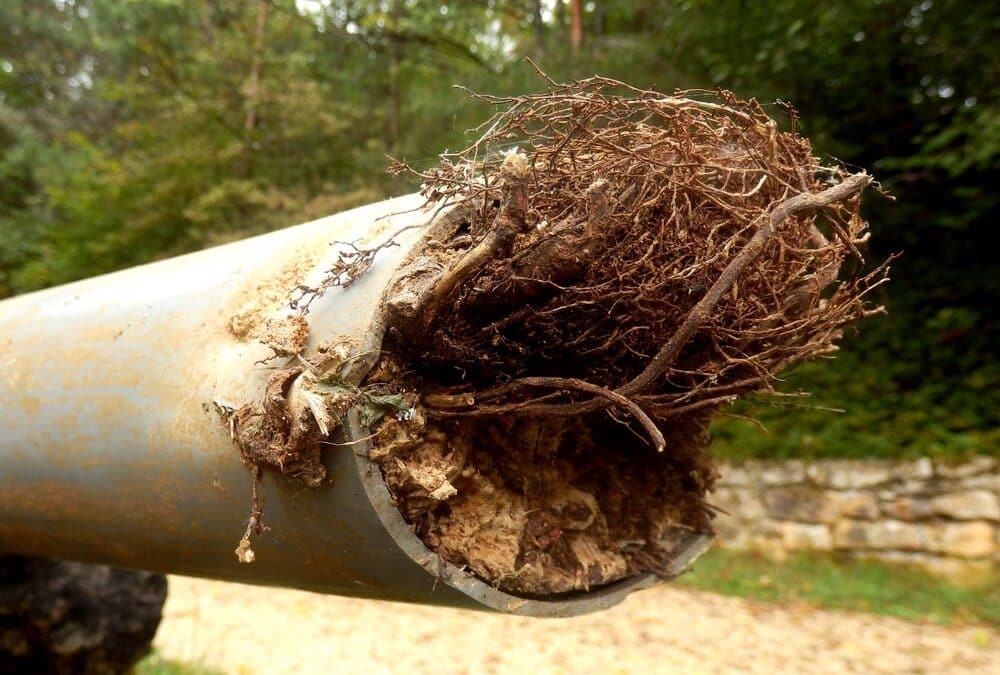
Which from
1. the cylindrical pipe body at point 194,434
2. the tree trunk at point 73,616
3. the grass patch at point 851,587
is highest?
the cylindrical pipe body at point 194,434

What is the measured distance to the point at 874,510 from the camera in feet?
23.1

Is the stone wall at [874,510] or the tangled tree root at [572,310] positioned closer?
the tangled tree root at [572,310]

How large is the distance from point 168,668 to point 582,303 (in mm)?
4273

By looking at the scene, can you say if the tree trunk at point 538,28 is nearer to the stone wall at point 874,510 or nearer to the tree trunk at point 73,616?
the stone wall at point 874,510

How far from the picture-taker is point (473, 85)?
25.4 feet

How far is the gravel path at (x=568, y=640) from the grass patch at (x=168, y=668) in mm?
96

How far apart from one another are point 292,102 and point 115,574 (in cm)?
819

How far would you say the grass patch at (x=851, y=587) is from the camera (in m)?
5.97

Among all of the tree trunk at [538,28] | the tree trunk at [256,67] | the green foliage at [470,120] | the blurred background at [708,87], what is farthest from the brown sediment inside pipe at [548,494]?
the tree trunk at [256,67]

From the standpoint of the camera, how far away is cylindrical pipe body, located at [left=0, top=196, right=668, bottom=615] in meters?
1.20

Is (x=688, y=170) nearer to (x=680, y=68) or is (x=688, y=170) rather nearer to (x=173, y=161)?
(x=680, y=68)

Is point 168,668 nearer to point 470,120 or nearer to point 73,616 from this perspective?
point 73,616

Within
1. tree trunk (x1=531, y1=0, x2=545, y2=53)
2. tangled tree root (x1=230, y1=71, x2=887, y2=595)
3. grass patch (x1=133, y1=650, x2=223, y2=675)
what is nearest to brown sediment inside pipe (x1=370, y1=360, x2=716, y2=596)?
tangled tree root (x1=230, y1=71, x2=887, y2=595)

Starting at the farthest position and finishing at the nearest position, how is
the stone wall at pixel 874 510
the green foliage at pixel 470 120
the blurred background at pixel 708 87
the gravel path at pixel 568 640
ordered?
the green foliage at pixel 470 120, the stone wall at pixel 874 510, the blurred background at pixel 708 87, the gravel path at pixel 568 640
